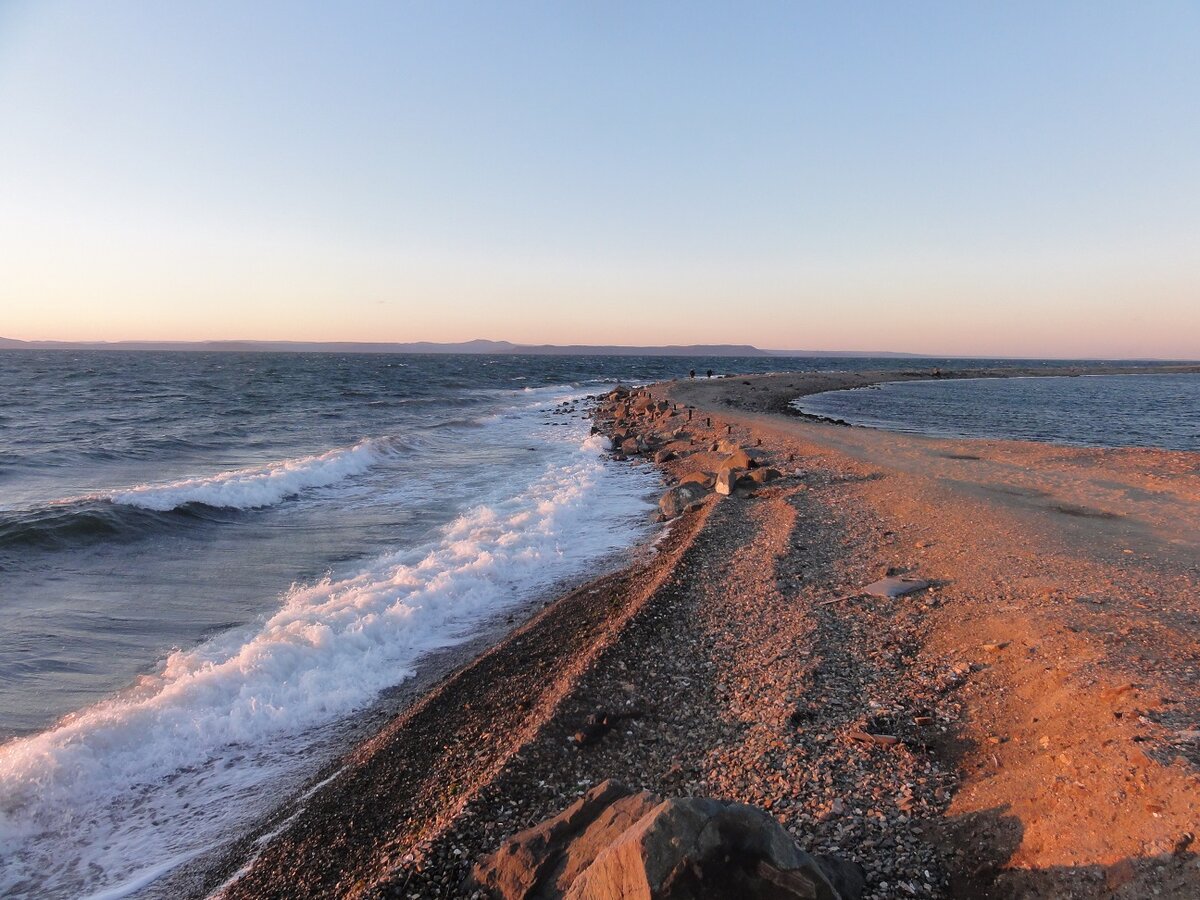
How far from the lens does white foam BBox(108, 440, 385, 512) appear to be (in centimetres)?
1518

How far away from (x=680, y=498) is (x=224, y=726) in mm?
9793

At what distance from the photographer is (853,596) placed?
8.15 metres

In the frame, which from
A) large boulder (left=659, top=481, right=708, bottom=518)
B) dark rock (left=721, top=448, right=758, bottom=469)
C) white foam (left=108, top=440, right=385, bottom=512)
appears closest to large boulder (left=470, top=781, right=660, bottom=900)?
large boulder (left=659, top=481, right=708, bottom=518)

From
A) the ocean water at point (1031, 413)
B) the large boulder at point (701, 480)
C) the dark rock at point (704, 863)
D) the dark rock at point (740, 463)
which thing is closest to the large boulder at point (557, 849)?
the dark rock at point (704, 863)

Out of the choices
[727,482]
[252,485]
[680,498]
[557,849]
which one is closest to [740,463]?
[727,482]

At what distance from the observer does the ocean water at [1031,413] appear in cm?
2891

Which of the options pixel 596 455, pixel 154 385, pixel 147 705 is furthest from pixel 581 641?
pixel 154 385

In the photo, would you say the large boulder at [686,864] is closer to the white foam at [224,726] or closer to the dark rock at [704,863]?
the dark rock at [704,863]

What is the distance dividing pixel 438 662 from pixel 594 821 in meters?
4.23

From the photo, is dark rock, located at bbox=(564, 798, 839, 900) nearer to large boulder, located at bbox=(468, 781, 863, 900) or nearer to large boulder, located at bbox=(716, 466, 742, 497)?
large boulder, located at bbox=(468, 781, 863, 900)

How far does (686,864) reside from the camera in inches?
123

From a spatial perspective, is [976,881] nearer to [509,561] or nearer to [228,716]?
[228,716]

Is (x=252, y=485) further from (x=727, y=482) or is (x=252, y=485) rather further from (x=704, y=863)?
(x=704, y=863)

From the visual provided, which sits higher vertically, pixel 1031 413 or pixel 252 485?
pixel 1031 413
